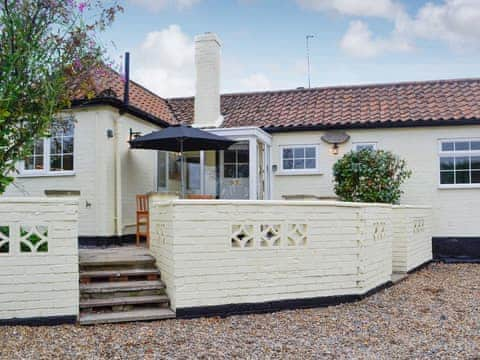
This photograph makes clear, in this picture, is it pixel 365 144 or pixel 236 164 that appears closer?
pixel 236 164

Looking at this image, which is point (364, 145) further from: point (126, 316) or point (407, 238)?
point (126, 316)

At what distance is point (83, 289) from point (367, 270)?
13.4 ft

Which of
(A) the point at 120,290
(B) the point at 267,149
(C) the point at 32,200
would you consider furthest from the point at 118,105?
(A) the point at 120,290

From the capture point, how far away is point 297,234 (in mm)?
6781

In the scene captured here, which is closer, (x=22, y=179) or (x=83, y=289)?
(x=83, y=289)

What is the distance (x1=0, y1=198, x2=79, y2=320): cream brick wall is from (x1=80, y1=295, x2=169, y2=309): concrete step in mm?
334

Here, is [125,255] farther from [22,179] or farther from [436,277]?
[436,277]

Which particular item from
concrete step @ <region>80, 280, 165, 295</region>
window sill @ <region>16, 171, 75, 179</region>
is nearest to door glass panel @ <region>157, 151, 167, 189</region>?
window sill @ <region>16, 171, 75, 179</region>

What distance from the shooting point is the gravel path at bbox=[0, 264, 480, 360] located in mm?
4832

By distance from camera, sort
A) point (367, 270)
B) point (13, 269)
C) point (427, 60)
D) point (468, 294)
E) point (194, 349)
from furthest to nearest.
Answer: point (427, 60), point (468, 294), point (367, 270), point (13, 269), point (194, 349)

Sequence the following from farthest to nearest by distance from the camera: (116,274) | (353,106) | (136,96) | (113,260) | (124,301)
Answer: (353,106)
(136,96)
(113,260)
(116,274)
(124,301)

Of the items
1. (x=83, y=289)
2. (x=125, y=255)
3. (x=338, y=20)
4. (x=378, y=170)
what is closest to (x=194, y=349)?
(x=83, y=289)

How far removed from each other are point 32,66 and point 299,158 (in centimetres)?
Answer: 804

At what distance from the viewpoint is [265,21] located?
1266 cm
